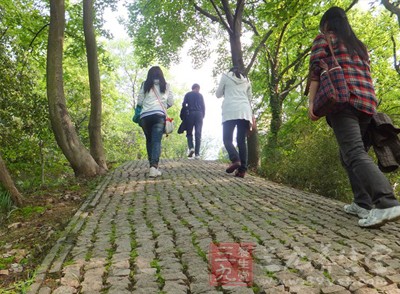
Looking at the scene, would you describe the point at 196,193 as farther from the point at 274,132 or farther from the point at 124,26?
the point at 124,26

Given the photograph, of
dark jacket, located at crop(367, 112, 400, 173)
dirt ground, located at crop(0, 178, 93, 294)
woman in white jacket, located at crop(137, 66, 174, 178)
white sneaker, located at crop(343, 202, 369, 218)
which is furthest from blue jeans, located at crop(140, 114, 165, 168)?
dark jacket, located at crop(367, 112, 400, 173)

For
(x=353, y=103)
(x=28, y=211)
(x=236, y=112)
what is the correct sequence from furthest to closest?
1. (x=236, y=112)
2. (x=28, y=211)
3. (x=353, y=103)

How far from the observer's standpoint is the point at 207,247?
2924 mm

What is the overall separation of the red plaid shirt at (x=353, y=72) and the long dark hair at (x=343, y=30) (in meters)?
0.04

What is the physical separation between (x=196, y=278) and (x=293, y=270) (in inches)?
25.0

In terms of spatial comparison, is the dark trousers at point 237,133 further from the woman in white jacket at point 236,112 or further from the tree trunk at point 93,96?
the tree trunk at point 93,96

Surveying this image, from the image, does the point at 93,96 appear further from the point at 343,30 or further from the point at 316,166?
the point at 343,30

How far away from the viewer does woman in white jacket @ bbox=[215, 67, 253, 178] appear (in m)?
7.01

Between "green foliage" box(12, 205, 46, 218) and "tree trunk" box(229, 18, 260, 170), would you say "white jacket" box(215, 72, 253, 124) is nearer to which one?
"tree trunk" box(229, 18, 260, 170)

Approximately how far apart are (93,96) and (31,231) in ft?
19.0

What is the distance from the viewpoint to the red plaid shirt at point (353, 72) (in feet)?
11.1

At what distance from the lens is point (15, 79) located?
9.19 metres

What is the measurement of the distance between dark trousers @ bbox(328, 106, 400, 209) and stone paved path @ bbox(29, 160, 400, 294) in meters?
0.32

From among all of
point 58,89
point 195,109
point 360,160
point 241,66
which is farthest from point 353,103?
point 195,109
